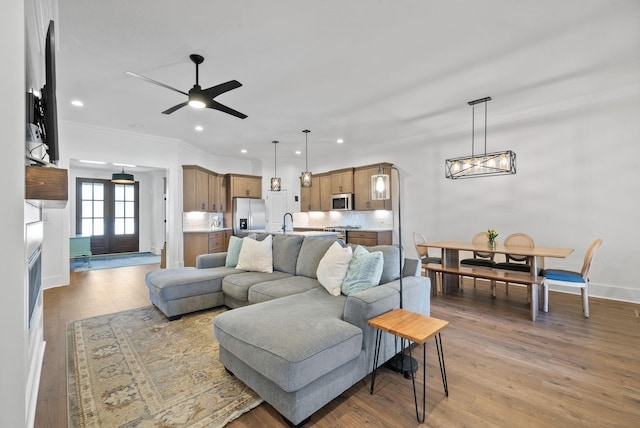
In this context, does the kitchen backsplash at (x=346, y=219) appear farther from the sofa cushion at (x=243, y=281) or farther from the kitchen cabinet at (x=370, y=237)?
the sofa cushion at (x=243, y=281)

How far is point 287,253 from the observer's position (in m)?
3.63

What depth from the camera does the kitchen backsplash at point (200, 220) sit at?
22.6 ft

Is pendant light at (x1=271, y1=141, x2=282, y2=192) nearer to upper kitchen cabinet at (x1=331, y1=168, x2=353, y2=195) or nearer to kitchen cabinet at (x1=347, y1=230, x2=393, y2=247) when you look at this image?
upper kitchen cabinet at (x1=331, y1=168, x2=353, y2=195)

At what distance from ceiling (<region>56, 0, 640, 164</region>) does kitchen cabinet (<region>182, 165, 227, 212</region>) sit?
1756mm

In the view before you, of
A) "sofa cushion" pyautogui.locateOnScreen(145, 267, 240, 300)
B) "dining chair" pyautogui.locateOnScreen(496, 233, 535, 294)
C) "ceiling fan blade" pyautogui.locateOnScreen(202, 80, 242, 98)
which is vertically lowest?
"sofa cushion" pyautogui.locateOnScreen(145, 267, 240, 300)

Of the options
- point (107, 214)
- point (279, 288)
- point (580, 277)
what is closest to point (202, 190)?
point (107, 214)

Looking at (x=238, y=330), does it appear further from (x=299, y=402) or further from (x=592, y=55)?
(x=592, y=55)

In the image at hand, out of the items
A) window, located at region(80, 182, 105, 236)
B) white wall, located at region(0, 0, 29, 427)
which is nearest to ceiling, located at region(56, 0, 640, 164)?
white wall, located at region(0, 0, 29, 427)

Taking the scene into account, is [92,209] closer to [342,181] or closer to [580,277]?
[342,181]

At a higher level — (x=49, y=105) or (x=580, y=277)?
(x=49, y=105)

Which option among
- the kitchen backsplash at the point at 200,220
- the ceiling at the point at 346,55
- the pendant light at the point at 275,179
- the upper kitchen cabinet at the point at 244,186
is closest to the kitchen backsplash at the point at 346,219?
the upper kitchen cabinet at the point at 244,186

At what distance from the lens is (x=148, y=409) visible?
1845 mm

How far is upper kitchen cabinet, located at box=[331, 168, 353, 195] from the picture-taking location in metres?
7.22

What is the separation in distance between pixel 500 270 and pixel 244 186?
250 inches
